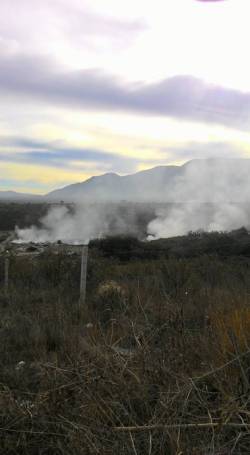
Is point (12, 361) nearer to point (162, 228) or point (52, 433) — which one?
point (52, 433)

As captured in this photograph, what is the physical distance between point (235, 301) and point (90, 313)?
10.9 feet

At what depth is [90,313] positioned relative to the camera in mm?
8898

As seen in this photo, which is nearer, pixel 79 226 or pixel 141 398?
pixel 141 398

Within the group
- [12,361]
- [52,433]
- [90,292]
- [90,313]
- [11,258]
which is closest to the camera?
[52,433]

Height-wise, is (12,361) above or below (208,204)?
below

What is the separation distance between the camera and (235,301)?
6.33 m

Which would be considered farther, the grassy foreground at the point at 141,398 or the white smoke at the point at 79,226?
the white smoke at the point at 79,226

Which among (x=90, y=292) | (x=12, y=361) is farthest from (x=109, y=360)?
(x=90, y=292)

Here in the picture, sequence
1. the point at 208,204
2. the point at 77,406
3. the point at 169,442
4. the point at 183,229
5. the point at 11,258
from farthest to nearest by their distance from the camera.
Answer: the point at 208,204
the point at 183,229
the point at 11,258
the point at 77,406
the point at 169,442

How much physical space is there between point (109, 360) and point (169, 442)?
40.3 inches

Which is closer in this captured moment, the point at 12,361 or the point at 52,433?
the point at 52,433

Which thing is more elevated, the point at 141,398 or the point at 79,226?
the point at 79,226

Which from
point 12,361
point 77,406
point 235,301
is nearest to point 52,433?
point 77,406

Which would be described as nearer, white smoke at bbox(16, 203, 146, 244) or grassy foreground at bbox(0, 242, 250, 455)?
grassy foreground at bbox(0, 242, 250, 455)
